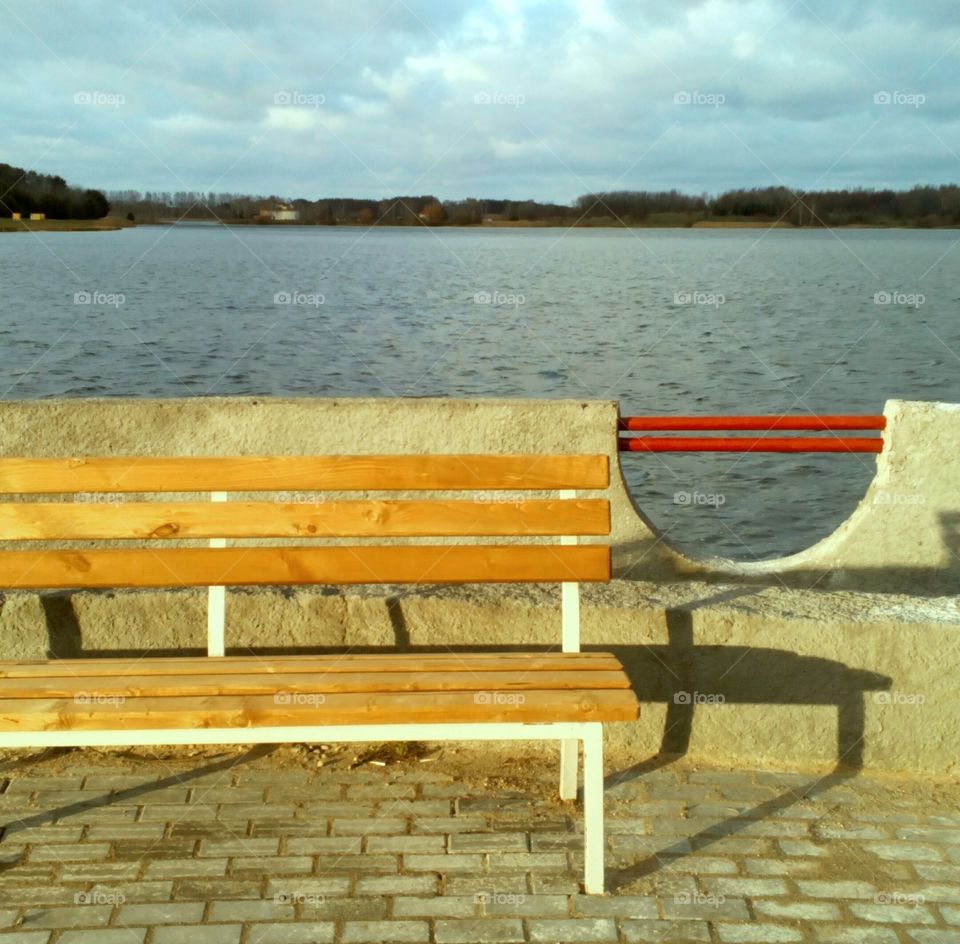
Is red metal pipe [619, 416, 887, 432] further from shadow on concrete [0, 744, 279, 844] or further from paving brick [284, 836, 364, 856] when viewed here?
paving brick [284, 836, 364, 856]

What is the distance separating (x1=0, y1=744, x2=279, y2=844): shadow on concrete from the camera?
12.2ft

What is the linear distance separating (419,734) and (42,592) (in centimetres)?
165

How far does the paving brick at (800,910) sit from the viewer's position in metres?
3.26

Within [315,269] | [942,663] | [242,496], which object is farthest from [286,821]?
[315,269]

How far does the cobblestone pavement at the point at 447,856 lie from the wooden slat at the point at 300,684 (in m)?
0.47

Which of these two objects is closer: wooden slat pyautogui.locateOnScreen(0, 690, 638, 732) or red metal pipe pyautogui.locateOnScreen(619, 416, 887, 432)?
wooden slat pyautogui.locateOnScreen(0, 690, 638, 732)

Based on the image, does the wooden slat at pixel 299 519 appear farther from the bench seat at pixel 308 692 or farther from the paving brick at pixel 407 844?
the paving brick at pixel 407 844

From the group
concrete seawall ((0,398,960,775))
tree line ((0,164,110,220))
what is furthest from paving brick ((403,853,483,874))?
tree line ((0,164,110,220))

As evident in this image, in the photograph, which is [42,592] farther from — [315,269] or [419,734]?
[315,269]

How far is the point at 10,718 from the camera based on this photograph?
10.8 feet

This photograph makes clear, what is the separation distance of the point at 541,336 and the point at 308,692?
100 feet

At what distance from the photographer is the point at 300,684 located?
3.49 metres

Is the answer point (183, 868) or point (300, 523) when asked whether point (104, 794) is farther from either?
point (300, 523)

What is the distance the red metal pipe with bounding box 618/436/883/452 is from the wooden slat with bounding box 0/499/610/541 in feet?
4.88
